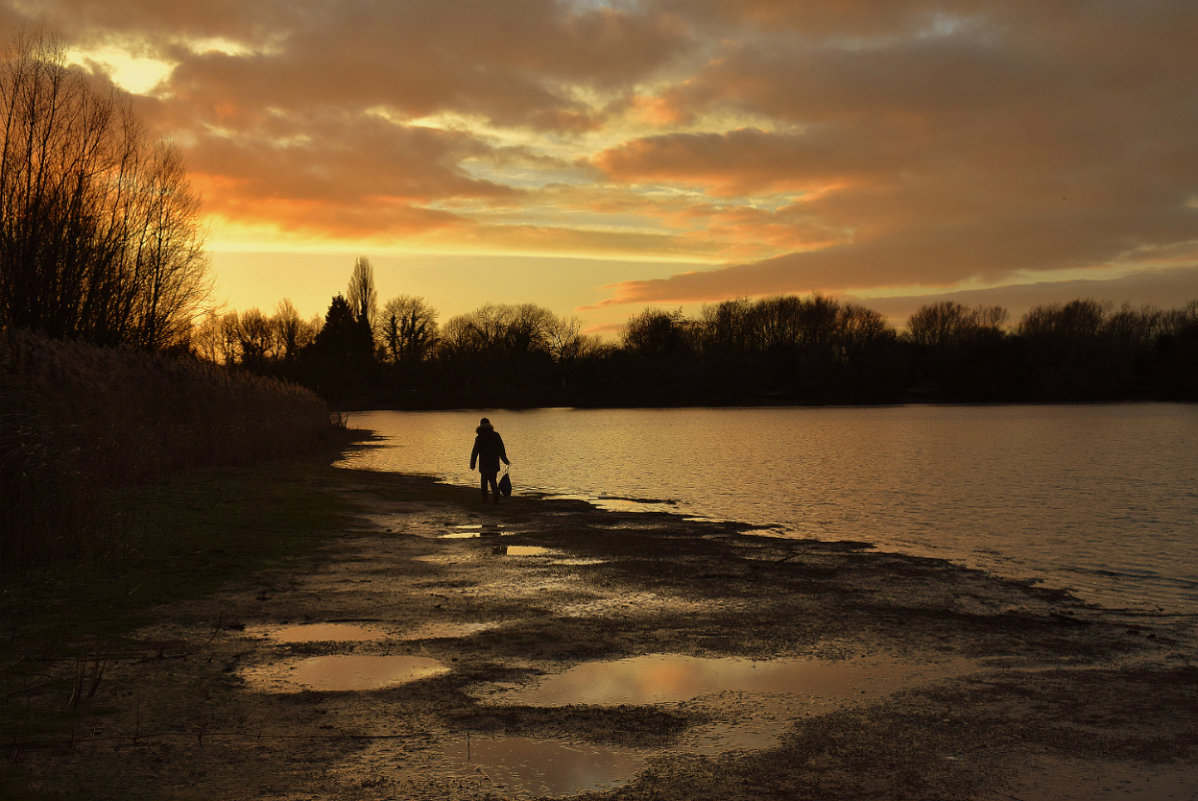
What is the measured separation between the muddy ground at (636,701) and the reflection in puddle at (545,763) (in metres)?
0.02

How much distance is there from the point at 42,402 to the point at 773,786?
10.9 metres

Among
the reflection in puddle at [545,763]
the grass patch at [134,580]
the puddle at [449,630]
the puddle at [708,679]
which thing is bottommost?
the puddle at [449,630]

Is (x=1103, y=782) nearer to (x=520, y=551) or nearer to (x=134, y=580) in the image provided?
(x=134, y=580)

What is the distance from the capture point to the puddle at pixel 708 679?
8.26 metres

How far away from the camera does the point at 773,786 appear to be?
624 centimetres

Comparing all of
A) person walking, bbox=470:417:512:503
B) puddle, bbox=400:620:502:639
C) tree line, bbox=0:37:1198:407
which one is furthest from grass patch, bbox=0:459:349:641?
tree line, bbox=0:37:1198:407

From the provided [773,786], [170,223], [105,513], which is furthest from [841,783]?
[170,223]

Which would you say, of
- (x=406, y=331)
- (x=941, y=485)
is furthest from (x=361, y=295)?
(x=941, y=485)

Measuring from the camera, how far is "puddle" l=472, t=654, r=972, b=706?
325 inches

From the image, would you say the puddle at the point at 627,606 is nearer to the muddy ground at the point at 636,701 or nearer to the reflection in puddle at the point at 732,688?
the muddy ground at the point at 636,701

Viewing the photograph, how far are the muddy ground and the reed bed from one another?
7.67ft

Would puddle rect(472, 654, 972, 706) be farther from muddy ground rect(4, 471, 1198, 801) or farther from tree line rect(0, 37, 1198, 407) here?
tree line rect(0, 37, 1198, 407)

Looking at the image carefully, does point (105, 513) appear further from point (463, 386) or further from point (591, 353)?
point (591, 353)

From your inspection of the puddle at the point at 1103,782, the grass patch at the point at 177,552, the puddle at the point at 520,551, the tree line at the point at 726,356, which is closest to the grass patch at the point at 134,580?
the grass patch at the point at 177,552
